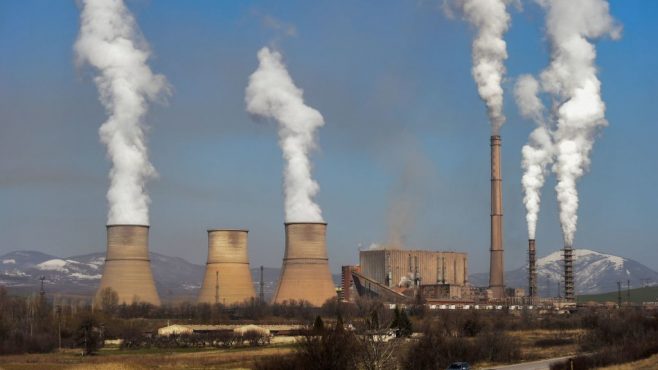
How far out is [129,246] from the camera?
206ft

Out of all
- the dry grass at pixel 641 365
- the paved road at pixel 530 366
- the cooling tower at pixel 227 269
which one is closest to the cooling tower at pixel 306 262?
the cooling tower at pixel 227 269

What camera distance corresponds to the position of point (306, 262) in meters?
62.5

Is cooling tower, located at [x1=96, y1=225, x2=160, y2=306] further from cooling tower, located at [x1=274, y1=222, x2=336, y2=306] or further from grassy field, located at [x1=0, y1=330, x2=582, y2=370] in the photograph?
cooling tower, located at [x1=274, y1=222, x2=336, y2=306]

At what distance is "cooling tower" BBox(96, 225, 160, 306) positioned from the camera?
6256 centimetres

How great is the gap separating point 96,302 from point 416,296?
27.4 metres

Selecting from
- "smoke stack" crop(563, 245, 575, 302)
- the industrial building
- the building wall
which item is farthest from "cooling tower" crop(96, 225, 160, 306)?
"smoke stack" crop(563, 245, 575, 302)

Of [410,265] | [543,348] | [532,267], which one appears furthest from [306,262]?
[410,265]

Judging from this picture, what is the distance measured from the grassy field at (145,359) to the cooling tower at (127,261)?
10.7 m

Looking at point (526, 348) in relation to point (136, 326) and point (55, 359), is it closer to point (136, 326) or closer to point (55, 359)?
point (55, 359)

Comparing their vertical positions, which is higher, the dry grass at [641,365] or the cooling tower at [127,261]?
the cooling tower at [127,261]

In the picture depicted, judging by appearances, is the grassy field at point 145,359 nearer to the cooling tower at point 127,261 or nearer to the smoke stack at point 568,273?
the cooling tower at point 127,261

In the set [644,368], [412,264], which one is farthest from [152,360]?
[412,264]

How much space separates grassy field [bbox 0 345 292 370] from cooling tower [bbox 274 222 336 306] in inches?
492

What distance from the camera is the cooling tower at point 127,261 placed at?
6256cm
